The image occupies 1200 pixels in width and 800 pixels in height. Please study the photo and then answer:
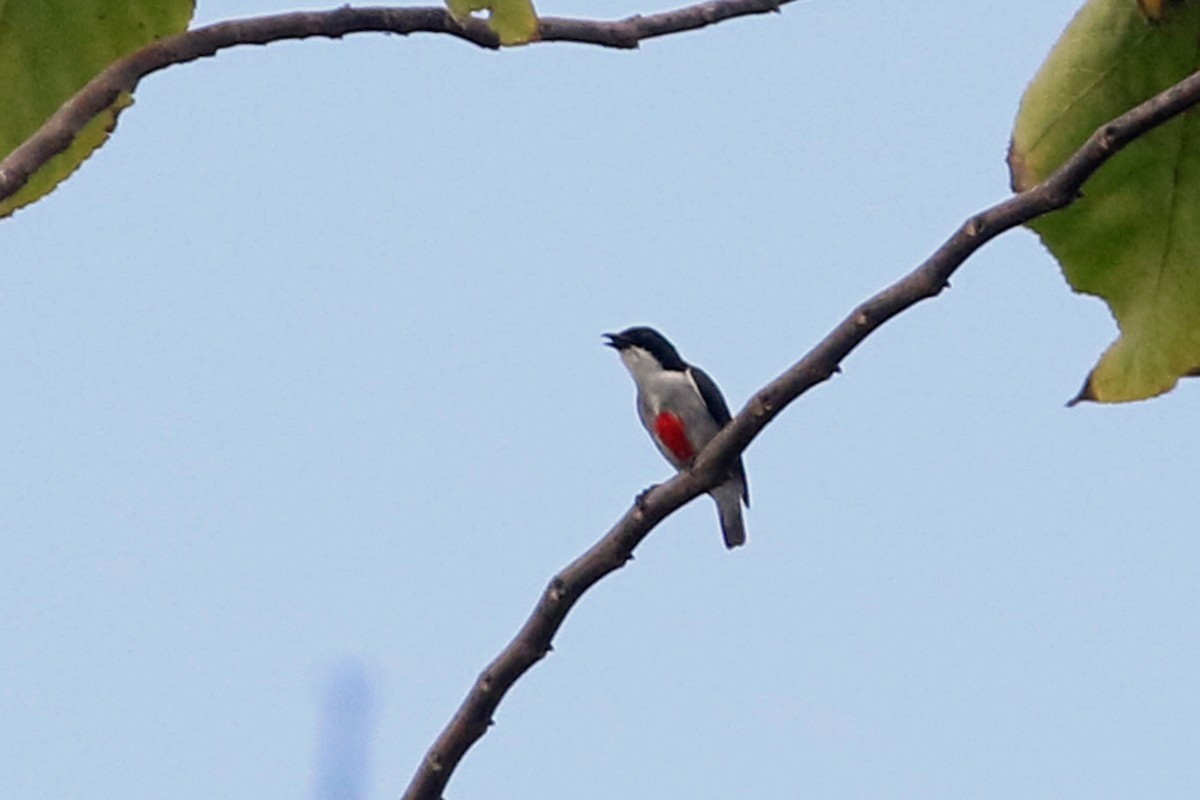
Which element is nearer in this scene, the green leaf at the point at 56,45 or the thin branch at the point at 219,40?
the thin branch at the point at 219,40

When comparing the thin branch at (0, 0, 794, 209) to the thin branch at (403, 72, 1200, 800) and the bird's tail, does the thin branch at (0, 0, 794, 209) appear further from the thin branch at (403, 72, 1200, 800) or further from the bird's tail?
the bird's tail

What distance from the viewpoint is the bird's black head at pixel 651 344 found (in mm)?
6273

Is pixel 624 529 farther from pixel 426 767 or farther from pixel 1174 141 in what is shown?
pixel 1174 141

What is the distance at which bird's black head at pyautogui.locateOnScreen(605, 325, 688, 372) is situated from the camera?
6.27 m

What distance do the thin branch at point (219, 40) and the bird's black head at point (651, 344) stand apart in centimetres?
459

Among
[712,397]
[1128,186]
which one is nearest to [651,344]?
[712,397]

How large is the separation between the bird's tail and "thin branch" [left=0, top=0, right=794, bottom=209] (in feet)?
15.6

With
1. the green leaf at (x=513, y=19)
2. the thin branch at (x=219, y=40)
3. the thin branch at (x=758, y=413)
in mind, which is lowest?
the thin branch at (x=758, y=413)

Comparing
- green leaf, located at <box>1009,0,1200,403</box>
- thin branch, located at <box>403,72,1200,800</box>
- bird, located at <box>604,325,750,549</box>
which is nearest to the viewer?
thin branch, located at <box>403,72,1200,800</box>

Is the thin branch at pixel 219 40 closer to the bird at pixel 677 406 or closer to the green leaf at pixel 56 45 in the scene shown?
the green leaf at pixel 56 45

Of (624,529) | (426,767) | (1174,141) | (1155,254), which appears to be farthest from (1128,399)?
(426,767)

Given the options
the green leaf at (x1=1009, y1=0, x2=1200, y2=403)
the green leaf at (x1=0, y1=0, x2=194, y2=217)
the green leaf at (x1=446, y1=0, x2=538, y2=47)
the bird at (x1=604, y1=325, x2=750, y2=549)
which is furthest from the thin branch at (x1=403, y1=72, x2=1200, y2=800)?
the bird at (x1=604, y1=325, x2=750, y2=549)

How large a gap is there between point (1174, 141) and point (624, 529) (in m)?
0.56

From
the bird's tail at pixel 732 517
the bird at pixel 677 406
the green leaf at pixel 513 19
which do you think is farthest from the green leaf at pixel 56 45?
the bird's tail at pixel 732 517
